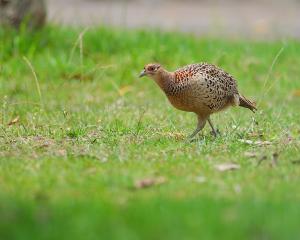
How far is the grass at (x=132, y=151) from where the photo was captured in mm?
4281

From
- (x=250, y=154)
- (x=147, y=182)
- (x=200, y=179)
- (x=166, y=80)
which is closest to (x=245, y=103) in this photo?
(x=166, y=80)

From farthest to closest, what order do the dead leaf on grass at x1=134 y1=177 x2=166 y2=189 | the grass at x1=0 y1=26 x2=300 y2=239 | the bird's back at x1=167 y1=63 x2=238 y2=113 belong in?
the bird's back at x1=167 y1=63 x2=238 y2=113
the dead leaf on grass at x1=134 y1=177 x2=166 y2=189
the grass at x1=0 y1=26 x2=300 y2=239

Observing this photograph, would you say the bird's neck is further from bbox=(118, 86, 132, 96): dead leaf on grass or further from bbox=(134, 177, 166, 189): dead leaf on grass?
bbox=(118, 86, 132, 96): dead leaf on grass

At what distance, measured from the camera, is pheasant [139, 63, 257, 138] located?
22.6ft

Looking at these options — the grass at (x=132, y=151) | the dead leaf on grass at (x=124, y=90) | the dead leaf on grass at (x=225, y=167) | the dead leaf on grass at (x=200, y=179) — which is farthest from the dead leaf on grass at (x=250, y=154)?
the dead leaf on grass at (x=124, y=90)

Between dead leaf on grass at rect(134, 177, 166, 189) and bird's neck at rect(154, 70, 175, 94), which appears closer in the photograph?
dead leaf on grass at rect(134, 177, 166, 189)

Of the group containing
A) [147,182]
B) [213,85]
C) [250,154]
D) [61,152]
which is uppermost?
[213,85]

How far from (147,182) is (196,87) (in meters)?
1.92

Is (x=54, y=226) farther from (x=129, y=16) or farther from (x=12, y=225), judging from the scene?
(x=129, y=16)

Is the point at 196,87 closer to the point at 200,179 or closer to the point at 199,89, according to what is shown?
the point at 199,89

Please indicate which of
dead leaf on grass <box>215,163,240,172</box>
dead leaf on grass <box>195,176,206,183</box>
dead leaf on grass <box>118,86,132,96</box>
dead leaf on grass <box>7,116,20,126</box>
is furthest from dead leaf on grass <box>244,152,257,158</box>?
dead leaf on grass <box>118,86,132,96</box>

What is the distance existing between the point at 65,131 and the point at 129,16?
947 cm

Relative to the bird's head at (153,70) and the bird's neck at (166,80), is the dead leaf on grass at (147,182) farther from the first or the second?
the bird's head at (153,70)

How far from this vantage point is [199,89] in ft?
22.6
